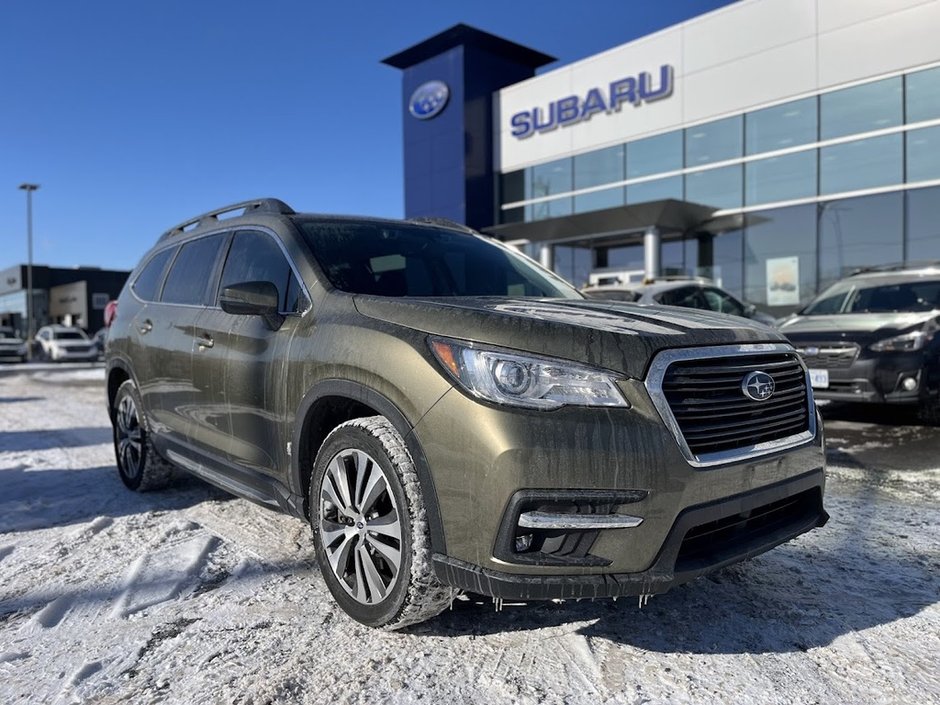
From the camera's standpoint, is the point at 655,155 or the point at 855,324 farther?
the point at 655,155

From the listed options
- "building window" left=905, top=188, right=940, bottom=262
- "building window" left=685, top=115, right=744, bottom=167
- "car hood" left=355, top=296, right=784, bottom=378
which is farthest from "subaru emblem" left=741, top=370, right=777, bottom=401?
"building window" left=685, top=115, right=744, bottom=167

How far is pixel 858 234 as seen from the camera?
15883 mm

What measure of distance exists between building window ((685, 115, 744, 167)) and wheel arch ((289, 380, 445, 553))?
17.4 m

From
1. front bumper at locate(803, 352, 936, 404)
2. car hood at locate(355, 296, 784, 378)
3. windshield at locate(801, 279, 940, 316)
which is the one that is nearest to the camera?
car hood at locate(355, 296, 784, 378)

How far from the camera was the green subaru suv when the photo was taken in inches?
85.1

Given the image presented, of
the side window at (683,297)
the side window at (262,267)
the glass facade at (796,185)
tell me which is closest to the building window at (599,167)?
the glass facade at (796,185)

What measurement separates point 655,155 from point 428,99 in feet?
29.1

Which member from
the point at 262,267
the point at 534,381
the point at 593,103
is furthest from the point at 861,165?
the point at 534,381

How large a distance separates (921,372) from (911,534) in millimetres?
3177

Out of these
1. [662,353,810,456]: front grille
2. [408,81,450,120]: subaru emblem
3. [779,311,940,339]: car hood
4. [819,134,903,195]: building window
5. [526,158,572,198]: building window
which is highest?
[408,81,450,120]: subaru emblem

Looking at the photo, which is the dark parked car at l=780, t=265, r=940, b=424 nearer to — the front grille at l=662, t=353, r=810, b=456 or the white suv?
the front grille at l=662, t=353, r=810, b=456

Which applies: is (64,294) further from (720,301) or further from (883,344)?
(883,344)

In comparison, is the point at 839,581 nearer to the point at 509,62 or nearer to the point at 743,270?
the point at 743,270

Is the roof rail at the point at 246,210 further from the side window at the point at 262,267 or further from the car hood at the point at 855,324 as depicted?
the car hood at the point at 855,324
